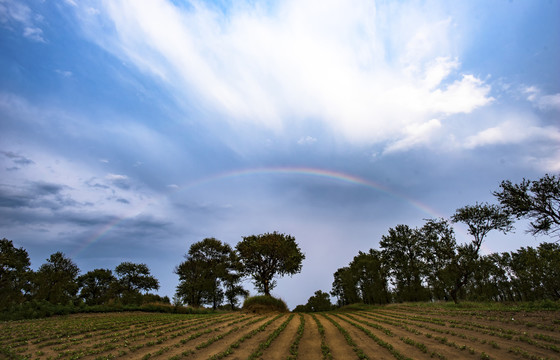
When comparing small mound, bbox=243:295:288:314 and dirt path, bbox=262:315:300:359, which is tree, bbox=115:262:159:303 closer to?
small mound, bbox=243:295:288:314

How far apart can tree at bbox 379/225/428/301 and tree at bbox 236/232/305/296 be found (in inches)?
1035

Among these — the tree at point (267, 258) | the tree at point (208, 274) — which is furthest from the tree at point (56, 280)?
the tree at point (267, 258)

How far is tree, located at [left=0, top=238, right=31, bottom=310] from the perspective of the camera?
140ft

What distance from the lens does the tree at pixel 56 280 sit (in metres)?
51.3

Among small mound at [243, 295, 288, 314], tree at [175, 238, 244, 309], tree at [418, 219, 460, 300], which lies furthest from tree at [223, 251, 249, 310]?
tree at [418, 219, 460, 300]

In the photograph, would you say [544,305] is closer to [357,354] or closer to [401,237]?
[357,354]

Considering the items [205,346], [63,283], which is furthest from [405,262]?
[63,283]

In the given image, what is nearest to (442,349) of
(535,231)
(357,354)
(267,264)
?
(357,354)

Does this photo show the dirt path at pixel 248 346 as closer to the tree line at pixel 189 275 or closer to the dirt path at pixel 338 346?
the dirt path at pixel 338 346

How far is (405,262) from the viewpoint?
61.9 meters

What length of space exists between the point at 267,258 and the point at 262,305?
13.7m

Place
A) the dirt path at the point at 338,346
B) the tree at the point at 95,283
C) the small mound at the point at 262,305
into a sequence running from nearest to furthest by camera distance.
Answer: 1. the dirt path at the point at 338,346
2. the small mound at the point at 262,305
3. the tree at the point at 95,283

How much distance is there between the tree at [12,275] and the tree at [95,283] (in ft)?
62.5

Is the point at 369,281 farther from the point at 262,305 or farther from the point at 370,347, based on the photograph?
the point at 370,347
